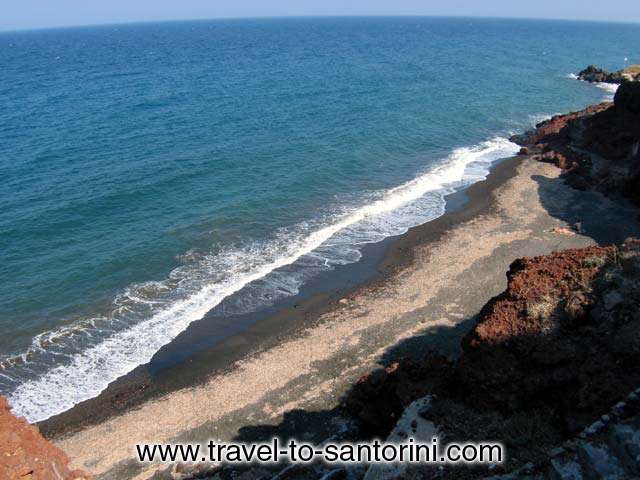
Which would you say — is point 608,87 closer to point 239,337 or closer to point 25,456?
point 239,337

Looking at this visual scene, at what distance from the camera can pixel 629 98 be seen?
42.6 metres

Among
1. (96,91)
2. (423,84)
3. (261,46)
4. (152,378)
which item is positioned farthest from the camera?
(261,46)

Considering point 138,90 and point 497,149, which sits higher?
→ point 138,90

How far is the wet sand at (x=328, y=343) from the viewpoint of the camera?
18.9 metres

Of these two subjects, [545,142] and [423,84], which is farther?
[423,84]

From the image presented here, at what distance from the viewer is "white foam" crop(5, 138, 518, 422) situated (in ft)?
71.5

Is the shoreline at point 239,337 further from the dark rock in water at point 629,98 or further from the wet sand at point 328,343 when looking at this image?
the dark rock in water at point 629,98

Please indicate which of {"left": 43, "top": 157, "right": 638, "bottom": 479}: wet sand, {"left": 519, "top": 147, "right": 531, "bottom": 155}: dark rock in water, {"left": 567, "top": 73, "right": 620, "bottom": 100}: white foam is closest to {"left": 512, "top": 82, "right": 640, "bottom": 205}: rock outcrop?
{"left": 519, "top": 147, "right": 531, "bottom": 155}: dark rock in water

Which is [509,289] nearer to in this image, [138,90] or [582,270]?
[582,270]

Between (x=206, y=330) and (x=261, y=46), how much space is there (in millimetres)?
132880

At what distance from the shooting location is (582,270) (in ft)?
51.5

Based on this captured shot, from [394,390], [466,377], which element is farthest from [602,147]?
[466,377]

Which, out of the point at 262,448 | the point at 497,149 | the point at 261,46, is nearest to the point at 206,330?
the point at 262,448

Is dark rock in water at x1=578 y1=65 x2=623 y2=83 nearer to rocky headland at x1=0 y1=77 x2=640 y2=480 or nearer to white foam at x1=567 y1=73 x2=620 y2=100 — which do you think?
white foam at x1=567 y1=73 x2=620 y2=100
